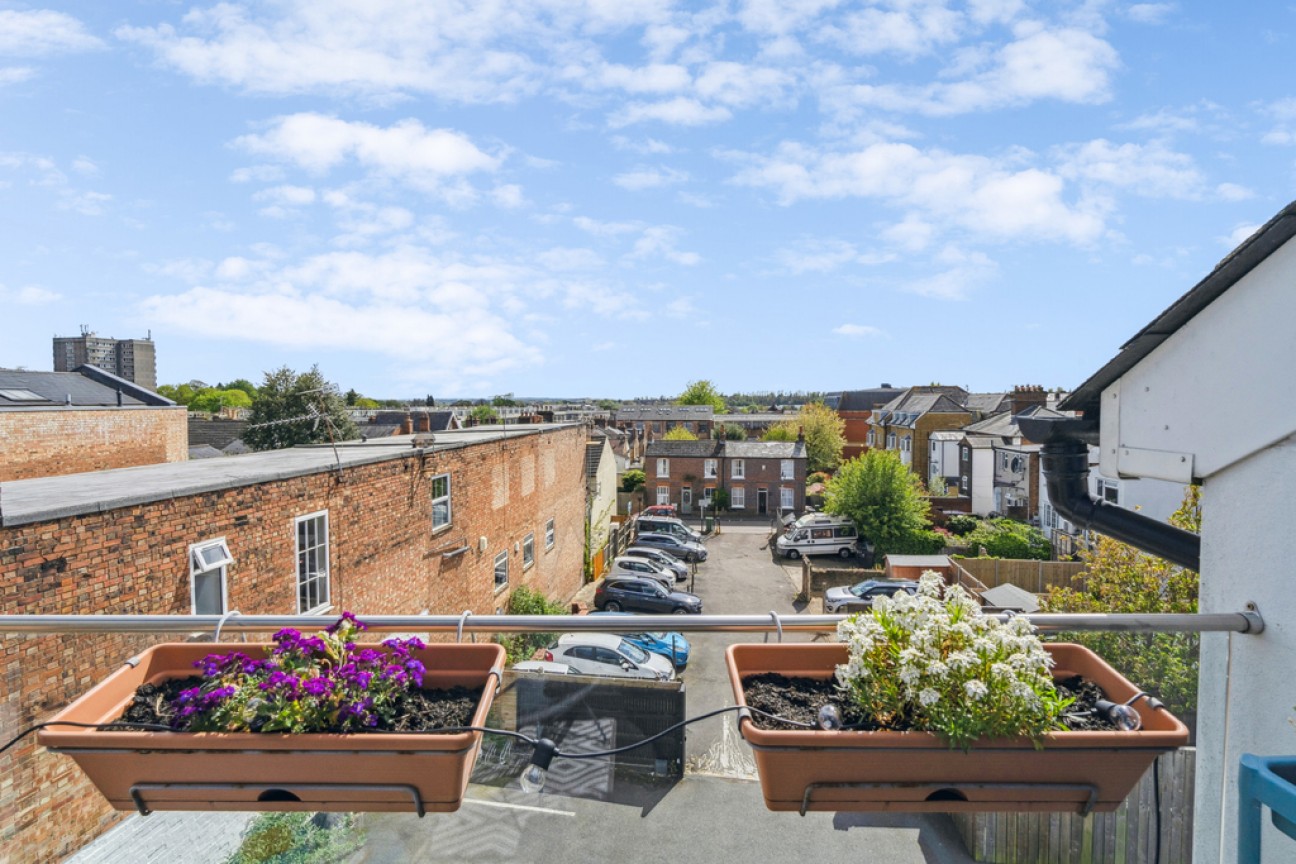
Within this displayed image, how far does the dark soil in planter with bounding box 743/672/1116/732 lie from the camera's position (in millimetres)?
1716

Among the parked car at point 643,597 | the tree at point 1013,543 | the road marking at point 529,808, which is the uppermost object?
the road marking at point 529,808

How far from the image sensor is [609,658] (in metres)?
2.34

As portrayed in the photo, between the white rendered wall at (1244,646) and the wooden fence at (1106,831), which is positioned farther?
the wooden fence at (1106,831)

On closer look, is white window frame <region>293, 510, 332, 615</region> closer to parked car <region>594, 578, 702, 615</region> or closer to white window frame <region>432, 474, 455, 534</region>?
white window frame <region>432, 474, 455, 534</region>

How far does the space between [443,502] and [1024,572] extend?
572 inches

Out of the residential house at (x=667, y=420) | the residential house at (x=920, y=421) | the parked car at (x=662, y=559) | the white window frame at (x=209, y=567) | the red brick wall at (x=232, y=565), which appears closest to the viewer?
the red brick wall at (x=232, y=565)

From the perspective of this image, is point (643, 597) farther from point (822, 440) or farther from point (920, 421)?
point (822, 440)

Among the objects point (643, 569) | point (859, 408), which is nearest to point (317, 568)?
point (643, 569)

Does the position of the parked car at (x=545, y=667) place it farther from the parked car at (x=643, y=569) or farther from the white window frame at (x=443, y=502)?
the parked car at (x=643, y=569)

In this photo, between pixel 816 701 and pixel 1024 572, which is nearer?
pixel 816 701

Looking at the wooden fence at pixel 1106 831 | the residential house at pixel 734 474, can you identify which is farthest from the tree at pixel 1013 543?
the wooden fence at pixel 1106 831

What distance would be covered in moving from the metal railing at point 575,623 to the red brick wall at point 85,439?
56.7 ft

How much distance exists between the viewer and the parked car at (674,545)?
88.4 ft

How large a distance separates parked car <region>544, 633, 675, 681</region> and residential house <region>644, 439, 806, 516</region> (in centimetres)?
3595
